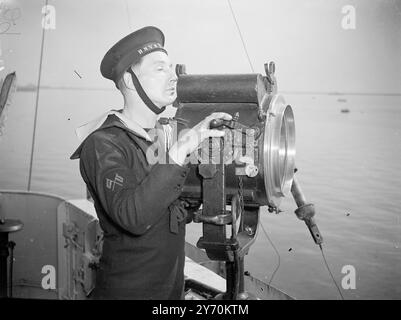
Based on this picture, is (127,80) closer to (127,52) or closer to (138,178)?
(127,52)

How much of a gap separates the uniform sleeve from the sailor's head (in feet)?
0.62

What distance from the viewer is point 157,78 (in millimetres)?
1026

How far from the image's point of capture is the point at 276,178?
97cm

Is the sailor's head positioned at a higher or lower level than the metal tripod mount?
higher

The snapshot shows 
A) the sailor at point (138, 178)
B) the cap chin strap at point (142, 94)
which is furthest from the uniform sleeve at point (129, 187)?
the cap chin strap at point (142, 94)

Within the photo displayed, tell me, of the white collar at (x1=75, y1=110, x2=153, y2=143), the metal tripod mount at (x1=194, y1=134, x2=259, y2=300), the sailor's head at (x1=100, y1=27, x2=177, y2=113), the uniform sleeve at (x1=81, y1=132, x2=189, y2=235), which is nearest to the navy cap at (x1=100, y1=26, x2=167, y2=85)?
the sailor's head at (x1=100, y1=27, x2=177, y2=113)

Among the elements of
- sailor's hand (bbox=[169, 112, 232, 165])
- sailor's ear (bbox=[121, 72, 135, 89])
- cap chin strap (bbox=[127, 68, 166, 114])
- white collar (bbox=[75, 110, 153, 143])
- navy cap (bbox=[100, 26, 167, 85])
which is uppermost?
navy cap (bbox=[100, 26, 167, 85])

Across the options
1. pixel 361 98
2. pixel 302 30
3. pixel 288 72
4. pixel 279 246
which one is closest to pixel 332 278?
pixel 279 246

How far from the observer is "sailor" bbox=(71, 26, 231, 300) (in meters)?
0.84

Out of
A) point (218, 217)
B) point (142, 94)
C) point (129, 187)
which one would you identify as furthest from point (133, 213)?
point (142, 94)

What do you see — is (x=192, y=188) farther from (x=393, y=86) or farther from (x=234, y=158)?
(x=393, y=86)

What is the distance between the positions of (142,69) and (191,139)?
273 millimetres

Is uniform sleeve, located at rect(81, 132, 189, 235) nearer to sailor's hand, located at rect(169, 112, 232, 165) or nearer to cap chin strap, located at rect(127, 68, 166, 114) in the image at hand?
sailor's hand, located at rect(169, 112, 232, 165)

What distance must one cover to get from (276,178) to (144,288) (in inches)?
15.8
